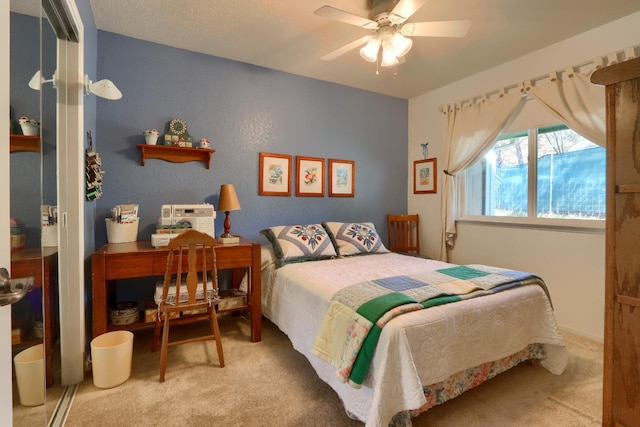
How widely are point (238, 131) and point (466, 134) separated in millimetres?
2378

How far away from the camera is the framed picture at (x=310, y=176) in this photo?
3.39 meters

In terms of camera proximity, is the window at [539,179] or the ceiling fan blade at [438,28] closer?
the ceiling fan blade at [438,28]

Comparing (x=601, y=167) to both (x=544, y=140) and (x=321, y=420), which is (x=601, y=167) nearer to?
(x=544, y=140)

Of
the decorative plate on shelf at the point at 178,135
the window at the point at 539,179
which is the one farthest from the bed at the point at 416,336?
the decorative plate on shelf at the point at 178,135

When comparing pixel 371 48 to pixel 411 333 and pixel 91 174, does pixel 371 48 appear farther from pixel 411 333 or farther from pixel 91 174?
pixel 91 174

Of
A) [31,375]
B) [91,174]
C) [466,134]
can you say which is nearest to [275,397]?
[31,375]

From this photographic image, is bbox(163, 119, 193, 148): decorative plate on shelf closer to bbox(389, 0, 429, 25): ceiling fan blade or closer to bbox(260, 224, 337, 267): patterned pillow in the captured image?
bbox(260, 224, 337, 267): patterned pillow

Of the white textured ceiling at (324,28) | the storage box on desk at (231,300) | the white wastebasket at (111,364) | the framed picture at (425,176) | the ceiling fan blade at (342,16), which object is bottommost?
the white wastebasket at (111,364)

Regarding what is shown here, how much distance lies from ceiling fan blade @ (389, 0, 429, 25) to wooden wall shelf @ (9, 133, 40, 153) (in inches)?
74.0

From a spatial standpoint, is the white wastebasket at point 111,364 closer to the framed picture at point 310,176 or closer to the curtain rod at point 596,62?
the framed picture at point 310,176

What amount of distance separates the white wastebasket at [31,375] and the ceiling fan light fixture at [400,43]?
2.46 metres

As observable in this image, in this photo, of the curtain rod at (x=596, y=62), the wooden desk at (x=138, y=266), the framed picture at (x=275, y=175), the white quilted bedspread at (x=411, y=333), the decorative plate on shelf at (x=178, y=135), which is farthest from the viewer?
the framed picture at (x=275, y=175)

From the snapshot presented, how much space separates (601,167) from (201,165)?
342cm

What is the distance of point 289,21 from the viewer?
2369mm
